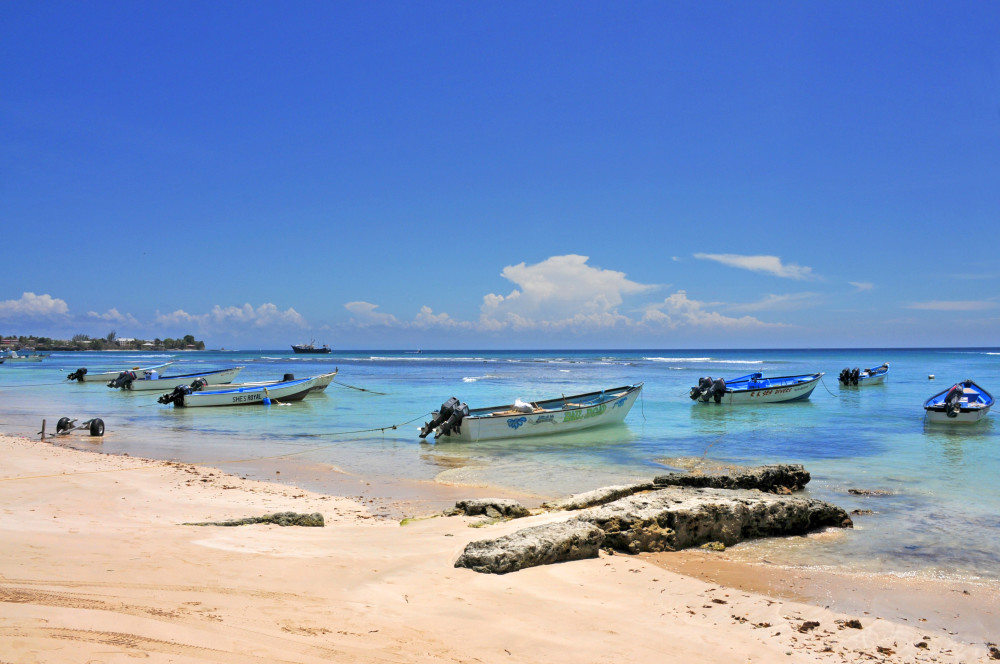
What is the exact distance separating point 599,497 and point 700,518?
139 centimetres

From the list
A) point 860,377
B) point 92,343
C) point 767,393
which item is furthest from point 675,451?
point 92,343

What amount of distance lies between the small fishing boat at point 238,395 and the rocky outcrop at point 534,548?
2511cm

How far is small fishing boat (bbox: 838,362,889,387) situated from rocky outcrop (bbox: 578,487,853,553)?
35.3 m

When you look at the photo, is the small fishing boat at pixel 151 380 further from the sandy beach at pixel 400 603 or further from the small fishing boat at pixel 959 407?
the small fishing boat at pixel 959 407

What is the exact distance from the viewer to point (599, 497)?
26.2ft

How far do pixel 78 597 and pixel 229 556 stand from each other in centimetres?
163

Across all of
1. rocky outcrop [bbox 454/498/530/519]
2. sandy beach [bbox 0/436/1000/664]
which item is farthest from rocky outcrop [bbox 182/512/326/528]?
rocky outcrop [bbox 454/498/530/519]

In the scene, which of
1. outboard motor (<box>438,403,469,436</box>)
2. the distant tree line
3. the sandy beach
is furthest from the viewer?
the distant tree line

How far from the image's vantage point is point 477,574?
554cm

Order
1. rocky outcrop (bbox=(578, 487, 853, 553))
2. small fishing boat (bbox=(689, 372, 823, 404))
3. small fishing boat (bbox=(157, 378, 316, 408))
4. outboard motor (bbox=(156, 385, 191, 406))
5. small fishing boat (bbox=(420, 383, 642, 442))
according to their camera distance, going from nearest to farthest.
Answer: rocky outcrop (bbox=(578, 487, 853, 553))
small fishing boat (bbox=(420, 383, 642, 442))
outboard motor (bbox=(156, 385, 191, 406))
small fishing boat (bbox=(157, 378, 316, 408))
small fishing boat (bbox=(689, 372, 823, 404))

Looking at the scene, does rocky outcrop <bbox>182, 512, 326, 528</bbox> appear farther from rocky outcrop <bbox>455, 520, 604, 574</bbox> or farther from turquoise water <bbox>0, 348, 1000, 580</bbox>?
turquoise water <bbox>0, 348, 1000, 580</bbox>

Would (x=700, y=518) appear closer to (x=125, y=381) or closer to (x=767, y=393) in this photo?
(x=767, y=393)

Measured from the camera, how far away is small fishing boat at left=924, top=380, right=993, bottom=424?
1992cm

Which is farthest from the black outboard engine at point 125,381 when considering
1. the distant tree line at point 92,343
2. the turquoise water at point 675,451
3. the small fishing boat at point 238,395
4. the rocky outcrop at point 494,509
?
the distant tree line at point 92,343
